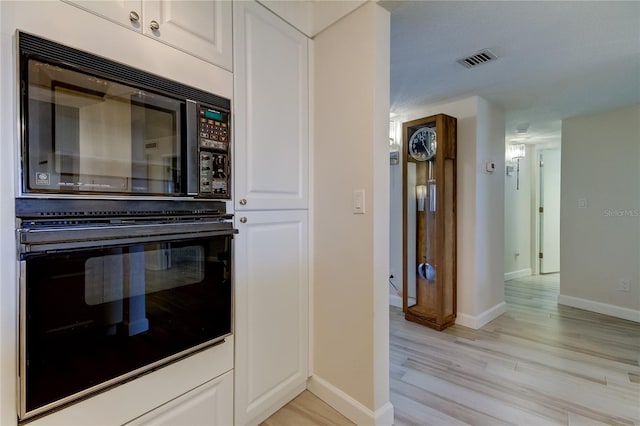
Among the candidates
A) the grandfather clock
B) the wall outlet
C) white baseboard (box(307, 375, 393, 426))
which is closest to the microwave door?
white baseboard (box(307, 375, 393, 426))

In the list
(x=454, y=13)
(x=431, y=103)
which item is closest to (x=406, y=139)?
(x=431, y=103)

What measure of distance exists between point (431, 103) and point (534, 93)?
0.86 metres

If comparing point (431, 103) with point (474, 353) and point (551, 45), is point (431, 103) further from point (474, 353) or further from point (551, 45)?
point (474, 353)

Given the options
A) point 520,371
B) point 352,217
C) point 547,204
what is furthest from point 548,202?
point 352,217

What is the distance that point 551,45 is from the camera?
6.28 ft

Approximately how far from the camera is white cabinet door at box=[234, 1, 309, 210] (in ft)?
4.61

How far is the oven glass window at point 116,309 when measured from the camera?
85 cm

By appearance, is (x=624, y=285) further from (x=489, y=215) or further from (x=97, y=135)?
(x=97, y=135)

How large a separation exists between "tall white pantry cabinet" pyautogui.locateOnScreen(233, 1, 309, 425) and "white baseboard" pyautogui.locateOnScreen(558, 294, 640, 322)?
3429mm

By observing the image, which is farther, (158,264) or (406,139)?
(406,139)

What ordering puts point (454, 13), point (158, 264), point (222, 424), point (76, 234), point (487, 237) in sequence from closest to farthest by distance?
point (76, 234), point (158, 264), point (222, 424), point (454, 13), point (487, 237)

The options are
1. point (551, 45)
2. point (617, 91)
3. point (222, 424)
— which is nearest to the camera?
point (222, 424)

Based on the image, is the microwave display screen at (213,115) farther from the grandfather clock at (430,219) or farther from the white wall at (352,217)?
the grandfather clock at (430,219)

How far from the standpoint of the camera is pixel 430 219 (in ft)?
9.89
